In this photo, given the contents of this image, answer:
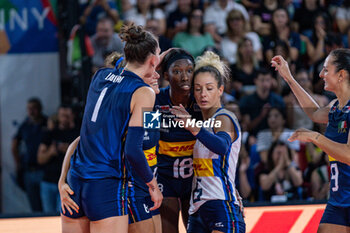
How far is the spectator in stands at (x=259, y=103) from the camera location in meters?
6.91

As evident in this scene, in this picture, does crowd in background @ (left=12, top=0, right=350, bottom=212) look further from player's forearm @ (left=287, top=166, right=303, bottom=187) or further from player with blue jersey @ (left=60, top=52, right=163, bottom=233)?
player with blue jersey @ (left=60, top=52, right=163, bottom=233)

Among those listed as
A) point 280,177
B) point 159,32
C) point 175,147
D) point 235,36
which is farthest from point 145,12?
point 175,147

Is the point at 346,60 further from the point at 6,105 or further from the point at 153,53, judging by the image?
the point at 6,105

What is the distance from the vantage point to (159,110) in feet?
13.9

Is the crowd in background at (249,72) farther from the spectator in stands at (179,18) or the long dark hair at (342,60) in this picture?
the long dark hair at (342,60)

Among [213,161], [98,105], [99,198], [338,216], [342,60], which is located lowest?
[338,216]

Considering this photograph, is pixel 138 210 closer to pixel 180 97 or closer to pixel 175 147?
pixel 175 147

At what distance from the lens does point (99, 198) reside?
3131 millimetres

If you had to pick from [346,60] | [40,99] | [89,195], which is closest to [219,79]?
[346,60]

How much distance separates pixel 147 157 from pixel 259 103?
357cm

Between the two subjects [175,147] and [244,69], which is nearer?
[175,147]

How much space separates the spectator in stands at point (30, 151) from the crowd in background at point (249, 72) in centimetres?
1

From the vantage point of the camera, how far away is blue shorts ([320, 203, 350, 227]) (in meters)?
3.64

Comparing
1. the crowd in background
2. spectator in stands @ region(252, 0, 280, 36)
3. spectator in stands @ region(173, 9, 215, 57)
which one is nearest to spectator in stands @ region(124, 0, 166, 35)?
the crowd in background
